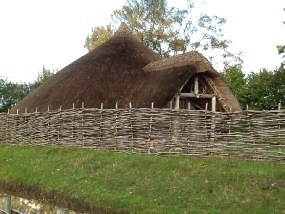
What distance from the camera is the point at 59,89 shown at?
1458cm

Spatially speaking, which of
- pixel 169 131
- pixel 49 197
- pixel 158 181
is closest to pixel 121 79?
pixel 169 131

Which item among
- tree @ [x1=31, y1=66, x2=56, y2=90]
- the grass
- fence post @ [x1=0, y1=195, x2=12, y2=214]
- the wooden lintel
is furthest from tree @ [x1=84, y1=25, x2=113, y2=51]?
fence post @ [x1=0, y1=195, x2=12, y2=214]

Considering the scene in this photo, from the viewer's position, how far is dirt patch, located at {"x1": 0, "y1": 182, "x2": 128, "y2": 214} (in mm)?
6656

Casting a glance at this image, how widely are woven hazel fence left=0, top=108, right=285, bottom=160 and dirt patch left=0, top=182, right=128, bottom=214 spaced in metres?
2.60

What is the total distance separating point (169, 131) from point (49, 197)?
129 inches

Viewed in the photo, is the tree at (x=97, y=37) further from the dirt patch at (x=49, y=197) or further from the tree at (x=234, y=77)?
the dirt patch at (x=49, y=197)

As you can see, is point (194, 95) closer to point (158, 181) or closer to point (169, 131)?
point (169, 131)

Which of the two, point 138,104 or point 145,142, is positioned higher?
point 138,104

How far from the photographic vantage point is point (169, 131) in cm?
915

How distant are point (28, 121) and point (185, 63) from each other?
5.97 metres

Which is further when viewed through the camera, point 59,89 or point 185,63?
point 59,89

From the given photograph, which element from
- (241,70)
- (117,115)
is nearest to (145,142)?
(117,115)

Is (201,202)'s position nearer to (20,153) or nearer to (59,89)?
(20,153)

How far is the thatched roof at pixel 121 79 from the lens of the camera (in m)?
12.1
